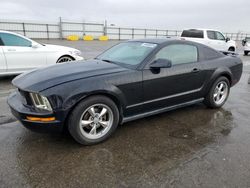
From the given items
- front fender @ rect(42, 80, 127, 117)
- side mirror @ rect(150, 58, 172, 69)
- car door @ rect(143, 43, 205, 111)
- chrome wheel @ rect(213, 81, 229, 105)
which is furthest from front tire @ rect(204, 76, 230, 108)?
front fender @ rect(42, 80, 127, 117)

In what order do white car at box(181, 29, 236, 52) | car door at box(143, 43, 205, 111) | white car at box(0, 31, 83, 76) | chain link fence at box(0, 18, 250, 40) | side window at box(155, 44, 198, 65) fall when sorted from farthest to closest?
1. chain link fence at box(0, 18, 250, 40)
2. white car at box(181, 29, 236, 52)
3. white car at box(0, 31, 83, 76)
4. side window at box(155, 44, 198, 65)
5. car door at box(143, 43, 205, 111)

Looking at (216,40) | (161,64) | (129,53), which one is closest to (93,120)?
(161,64)

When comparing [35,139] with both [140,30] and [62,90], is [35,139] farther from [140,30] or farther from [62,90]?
[140,30]

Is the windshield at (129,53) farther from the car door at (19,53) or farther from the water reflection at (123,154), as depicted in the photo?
the car door at (19,53)

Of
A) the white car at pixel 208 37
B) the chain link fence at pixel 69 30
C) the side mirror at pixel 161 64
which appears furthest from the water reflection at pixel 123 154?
the chain link fence at pixel 69 30

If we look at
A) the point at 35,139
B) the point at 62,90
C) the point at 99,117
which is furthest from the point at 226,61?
the point at 35,139

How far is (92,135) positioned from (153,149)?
877mm

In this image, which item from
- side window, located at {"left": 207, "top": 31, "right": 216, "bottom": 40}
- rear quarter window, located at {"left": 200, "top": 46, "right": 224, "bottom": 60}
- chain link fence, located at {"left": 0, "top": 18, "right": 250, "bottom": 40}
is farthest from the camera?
chain link fence, located at {"left": 0, "top": 18, "right": 250, "bottom": 40}

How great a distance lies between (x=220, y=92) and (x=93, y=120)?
297 cm

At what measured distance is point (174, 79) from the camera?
378 cm

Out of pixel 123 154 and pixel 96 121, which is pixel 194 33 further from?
pixel 123 154

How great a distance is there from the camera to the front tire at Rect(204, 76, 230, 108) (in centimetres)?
449

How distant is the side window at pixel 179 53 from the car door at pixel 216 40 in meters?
11.2

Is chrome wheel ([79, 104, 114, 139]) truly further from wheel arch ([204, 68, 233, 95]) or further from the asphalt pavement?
wheel arch ([204, 68, 233, 95])
